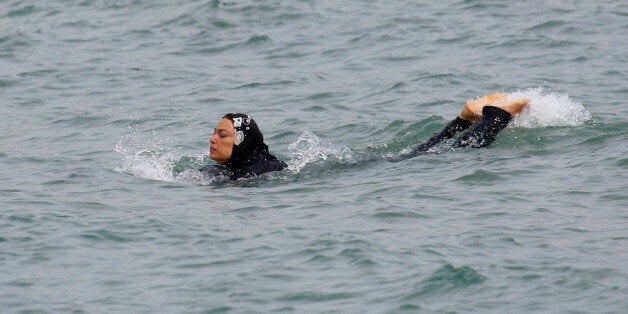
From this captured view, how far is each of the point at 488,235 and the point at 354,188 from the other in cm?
274

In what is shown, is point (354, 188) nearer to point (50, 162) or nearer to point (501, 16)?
point (50, 162)

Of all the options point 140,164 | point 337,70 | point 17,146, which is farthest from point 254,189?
point 337,70

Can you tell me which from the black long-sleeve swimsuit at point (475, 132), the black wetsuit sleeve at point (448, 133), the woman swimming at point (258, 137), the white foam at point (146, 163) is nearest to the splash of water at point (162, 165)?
the white foam at point (146, 163)

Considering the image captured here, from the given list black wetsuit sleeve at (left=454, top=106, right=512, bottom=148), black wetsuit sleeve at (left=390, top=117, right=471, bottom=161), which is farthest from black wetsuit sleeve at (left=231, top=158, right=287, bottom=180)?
black wetsuit sleeve at (left=454, top=106, right=512, bottom=148)

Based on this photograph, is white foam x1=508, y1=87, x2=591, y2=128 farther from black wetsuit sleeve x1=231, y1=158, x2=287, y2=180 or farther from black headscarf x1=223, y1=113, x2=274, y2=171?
black headscarf x1=223, y1=113, x2=274, y2=171

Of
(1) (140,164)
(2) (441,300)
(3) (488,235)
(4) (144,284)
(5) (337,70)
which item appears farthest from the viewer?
(5) (337,70)

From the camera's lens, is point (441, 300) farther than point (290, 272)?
No

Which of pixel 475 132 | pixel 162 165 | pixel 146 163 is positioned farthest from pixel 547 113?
pixel 146 163

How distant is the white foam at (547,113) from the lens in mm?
15414

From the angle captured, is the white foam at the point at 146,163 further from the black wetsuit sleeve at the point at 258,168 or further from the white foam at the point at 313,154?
the white foam at the point at 313,154

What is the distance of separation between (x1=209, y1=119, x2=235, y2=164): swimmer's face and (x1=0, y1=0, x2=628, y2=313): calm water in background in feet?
1.19

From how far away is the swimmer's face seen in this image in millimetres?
14555

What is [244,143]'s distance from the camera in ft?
47.8

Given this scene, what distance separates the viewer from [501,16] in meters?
24.4
